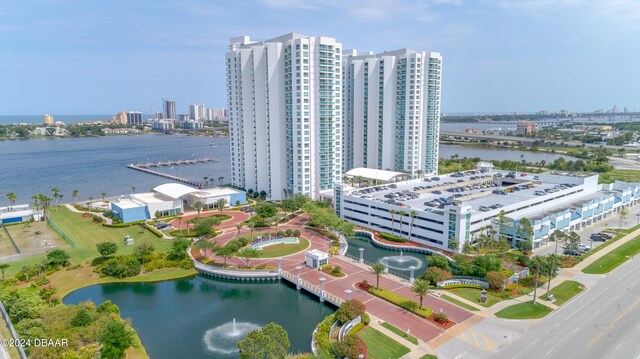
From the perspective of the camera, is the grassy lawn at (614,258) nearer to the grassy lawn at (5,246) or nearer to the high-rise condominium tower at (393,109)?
the high-rise condominium tower at (393,109)

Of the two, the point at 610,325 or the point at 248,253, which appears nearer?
the point at 610,325

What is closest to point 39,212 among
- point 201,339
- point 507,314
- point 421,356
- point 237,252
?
point 237,252

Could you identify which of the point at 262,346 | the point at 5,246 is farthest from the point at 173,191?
the point at 262,346

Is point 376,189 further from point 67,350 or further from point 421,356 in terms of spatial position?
point 67,350

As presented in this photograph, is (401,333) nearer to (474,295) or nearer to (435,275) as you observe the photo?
(435,275)

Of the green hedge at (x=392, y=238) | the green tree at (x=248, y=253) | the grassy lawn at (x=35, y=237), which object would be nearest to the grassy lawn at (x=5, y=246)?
the grassy lawn at (x=35, y=237)

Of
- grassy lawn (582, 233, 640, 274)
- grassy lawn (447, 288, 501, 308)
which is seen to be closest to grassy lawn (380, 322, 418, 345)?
grassy lawn (447, 288, 501, 308)
